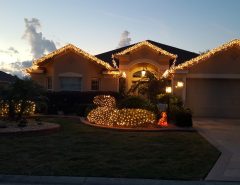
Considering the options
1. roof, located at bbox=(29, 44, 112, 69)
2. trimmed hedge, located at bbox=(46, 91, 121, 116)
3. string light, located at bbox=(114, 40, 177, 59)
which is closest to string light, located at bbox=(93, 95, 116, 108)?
trimmed hedge, located at bbox=(46, 91, 121, 116)

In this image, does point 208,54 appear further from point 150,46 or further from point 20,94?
point 20,94

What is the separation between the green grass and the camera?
870cm

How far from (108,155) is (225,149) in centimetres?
343

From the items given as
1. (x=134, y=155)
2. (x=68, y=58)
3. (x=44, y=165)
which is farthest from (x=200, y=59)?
(x=44, y=165)

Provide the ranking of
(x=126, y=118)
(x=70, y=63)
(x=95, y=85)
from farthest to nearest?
(x=95, y=85)
(x=70, y=63)
(x=126, y=118)

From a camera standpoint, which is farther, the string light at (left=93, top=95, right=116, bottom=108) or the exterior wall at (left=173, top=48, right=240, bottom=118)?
the exterior wall at (left=173, top=48, right=240, bottom=118)

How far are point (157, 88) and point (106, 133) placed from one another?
8066 mm

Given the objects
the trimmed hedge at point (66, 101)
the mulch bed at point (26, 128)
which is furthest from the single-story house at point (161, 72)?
the mulch bed at point (26, 128)

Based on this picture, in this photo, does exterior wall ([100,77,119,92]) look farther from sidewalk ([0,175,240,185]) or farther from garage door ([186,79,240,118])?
sidewalk ([0,175,240,185])

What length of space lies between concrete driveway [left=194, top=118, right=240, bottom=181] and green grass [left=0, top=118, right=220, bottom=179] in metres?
0.22

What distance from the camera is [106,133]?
15188 mm

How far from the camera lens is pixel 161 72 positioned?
28.1 m

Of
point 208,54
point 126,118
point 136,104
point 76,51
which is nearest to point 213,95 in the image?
point 208,54

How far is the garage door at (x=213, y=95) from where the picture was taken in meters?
24.0
